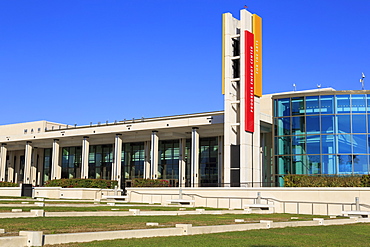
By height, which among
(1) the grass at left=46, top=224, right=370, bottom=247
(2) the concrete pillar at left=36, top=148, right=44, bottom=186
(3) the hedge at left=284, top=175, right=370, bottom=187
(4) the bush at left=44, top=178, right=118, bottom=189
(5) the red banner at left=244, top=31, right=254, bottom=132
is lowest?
(1) the grass at left=46, top=224, right=370, bottom=247

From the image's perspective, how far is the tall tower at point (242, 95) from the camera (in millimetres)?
39531

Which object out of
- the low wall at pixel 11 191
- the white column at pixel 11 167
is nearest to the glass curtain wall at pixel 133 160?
the low wall at pixel 11 191

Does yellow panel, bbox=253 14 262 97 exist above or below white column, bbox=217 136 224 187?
above

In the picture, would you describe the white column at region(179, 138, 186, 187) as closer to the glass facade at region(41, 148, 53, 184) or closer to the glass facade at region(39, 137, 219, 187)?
the glass facade at region(39, 137, 219, 187)

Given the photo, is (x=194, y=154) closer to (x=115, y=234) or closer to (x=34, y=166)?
(x=34, y=166)

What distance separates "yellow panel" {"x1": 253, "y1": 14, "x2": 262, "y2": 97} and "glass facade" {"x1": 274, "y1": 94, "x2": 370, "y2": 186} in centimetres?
363

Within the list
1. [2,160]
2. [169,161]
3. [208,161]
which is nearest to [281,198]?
[208,161]

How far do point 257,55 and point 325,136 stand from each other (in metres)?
8.95

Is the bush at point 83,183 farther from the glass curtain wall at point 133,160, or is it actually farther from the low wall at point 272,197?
the glass curtain wall at point 133,160

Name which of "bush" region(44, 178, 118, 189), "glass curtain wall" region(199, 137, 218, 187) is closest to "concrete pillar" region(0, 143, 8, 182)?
"bush" region(44, 178, 118, 189)

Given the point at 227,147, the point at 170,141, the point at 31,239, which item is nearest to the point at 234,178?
the point at 227,147

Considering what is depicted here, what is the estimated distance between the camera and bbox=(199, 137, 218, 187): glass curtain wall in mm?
52969

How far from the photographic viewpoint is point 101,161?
63125 millimetres

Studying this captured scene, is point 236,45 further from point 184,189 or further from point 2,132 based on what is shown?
point 2,132
